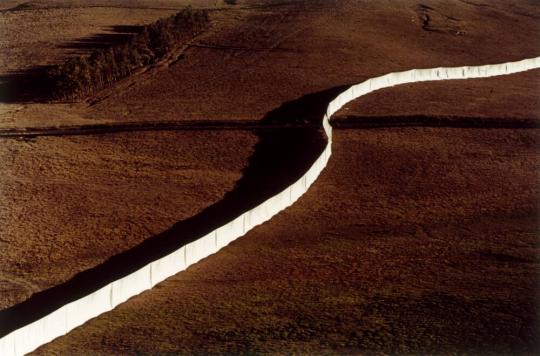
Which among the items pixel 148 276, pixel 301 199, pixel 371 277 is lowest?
pixel 301 199

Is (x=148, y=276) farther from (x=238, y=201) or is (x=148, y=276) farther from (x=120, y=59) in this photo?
(x=120, y=59)

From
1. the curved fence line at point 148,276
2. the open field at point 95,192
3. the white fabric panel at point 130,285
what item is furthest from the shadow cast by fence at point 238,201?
the white fabric panel at point 130,285

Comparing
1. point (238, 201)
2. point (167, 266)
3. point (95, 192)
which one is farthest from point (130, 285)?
point (95, 192)

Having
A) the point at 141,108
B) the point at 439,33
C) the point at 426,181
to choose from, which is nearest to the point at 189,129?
the point at 141,108

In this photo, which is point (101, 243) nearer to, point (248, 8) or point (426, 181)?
point (426, 181)

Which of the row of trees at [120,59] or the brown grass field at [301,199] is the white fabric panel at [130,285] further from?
the row of trees at [120,59]

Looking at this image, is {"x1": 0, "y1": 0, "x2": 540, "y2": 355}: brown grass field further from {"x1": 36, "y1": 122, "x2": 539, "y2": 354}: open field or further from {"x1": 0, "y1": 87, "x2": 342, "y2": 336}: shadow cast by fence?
{"x1": 0, "y1": 87, "x2": 342, "y2": 336}: shadow cast by fence
